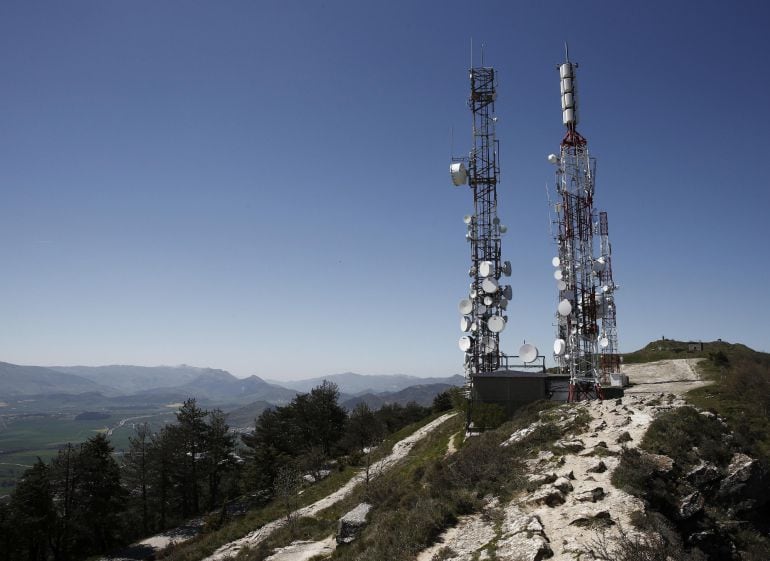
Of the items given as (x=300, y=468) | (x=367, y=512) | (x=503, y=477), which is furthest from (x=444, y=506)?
(x=300, y=468)

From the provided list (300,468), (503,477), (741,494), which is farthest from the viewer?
(300,468)

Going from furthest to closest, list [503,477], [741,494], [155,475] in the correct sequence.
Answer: [155,475], [503,477], [741,494]

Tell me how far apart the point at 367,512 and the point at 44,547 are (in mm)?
38793

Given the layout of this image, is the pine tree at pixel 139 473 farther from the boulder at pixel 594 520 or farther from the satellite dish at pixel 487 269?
the boulder at pixel 594 520

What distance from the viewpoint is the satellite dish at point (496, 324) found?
1433 inches

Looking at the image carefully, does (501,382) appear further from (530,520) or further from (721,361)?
(721,361)

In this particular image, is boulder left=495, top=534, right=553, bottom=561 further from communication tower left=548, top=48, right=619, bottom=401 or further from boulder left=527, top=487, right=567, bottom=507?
communication tower left=548, top=48, right=619, bottom=401

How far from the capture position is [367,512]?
20.6m

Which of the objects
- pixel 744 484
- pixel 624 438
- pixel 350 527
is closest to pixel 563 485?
pixel 624 438

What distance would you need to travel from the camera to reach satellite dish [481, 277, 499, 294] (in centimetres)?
3650

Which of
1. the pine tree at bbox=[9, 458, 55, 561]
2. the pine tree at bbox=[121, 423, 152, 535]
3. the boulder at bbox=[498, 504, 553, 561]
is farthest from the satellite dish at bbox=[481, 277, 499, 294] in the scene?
the pine tree at bbox=[121, 423, 152, 535]

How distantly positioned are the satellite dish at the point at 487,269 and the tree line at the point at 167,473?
2123cm

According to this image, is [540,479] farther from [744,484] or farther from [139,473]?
[139,473]

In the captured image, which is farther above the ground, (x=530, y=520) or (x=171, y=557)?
(x=530, y=520)
